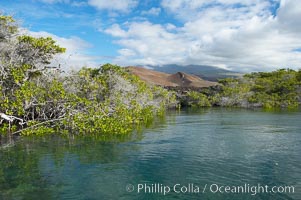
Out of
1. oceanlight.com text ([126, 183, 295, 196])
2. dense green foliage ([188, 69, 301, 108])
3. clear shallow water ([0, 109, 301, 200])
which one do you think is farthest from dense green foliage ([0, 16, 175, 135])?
dense green foliage ([188, 69, 301, 108])

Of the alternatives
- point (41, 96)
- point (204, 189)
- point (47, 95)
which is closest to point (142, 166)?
point (204, 189)

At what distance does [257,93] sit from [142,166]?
82760 mm

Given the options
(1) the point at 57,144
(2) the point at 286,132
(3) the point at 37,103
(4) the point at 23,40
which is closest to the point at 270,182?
(1) the point at 57,144

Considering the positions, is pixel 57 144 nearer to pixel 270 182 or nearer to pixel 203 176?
pixel 203 176

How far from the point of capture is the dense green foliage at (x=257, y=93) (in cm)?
9125

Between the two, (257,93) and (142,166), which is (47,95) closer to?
(142,166)

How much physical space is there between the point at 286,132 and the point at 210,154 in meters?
14.9

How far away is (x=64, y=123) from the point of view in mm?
28422

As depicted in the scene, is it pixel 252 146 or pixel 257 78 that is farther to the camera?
pixel 257 78

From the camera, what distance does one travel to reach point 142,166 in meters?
19.8

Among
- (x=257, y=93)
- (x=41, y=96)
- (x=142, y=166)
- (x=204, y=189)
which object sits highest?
(x=257, y=93)

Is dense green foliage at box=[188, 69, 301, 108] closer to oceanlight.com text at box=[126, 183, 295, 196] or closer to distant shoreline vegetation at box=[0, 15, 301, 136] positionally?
distant shoreline vegetation at box=[0, 15, 301, 136]

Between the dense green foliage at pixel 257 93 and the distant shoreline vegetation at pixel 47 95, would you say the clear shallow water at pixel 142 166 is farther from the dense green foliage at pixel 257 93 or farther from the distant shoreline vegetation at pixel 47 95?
the dense green foliage at pixel 257 93

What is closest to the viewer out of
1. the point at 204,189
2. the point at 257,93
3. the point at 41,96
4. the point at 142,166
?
the point at 204,189
